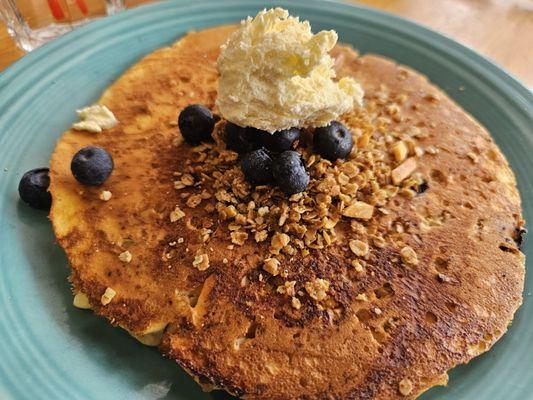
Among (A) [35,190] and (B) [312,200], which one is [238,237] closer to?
(B) [312,200]

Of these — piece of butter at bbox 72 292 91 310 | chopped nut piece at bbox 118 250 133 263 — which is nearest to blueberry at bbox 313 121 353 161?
chopped nut piece at bbox 118 250 133 263

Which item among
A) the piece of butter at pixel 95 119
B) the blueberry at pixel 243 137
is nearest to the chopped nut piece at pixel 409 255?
the blueberry at pixel 243 137

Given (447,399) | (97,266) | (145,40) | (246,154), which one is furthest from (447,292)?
(145,40)

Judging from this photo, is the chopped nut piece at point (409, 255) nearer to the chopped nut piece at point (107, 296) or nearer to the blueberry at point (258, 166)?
the blueberry at point (258, 166)

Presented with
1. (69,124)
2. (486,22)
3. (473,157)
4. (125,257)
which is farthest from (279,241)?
(486,22)

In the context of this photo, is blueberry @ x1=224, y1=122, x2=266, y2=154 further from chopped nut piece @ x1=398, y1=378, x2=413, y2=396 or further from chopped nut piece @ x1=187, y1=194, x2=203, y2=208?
chopped nut piece @ x1=398, y1=378, x2=413, y2=396
